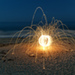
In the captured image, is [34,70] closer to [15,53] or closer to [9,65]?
[9,65]

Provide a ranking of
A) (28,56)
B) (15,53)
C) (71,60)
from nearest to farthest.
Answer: (71,60) → (28,56) → (15,53)

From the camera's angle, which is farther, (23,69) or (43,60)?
(43,60)

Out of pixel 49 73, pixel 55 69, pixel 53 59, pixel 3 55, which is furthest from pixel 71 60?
pixel 3 55

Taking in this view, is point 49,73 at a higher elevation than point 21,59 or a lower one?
lower

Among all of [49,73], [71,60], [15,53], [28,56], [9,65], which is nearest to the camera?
[49,73]

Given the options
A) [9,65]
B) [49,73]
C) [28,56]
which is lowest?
[49,73]

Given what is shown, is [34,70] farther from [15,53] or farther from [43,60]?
[15,53]

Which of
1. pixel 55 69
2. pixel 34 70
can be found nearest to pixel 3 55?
pixel 34 70
